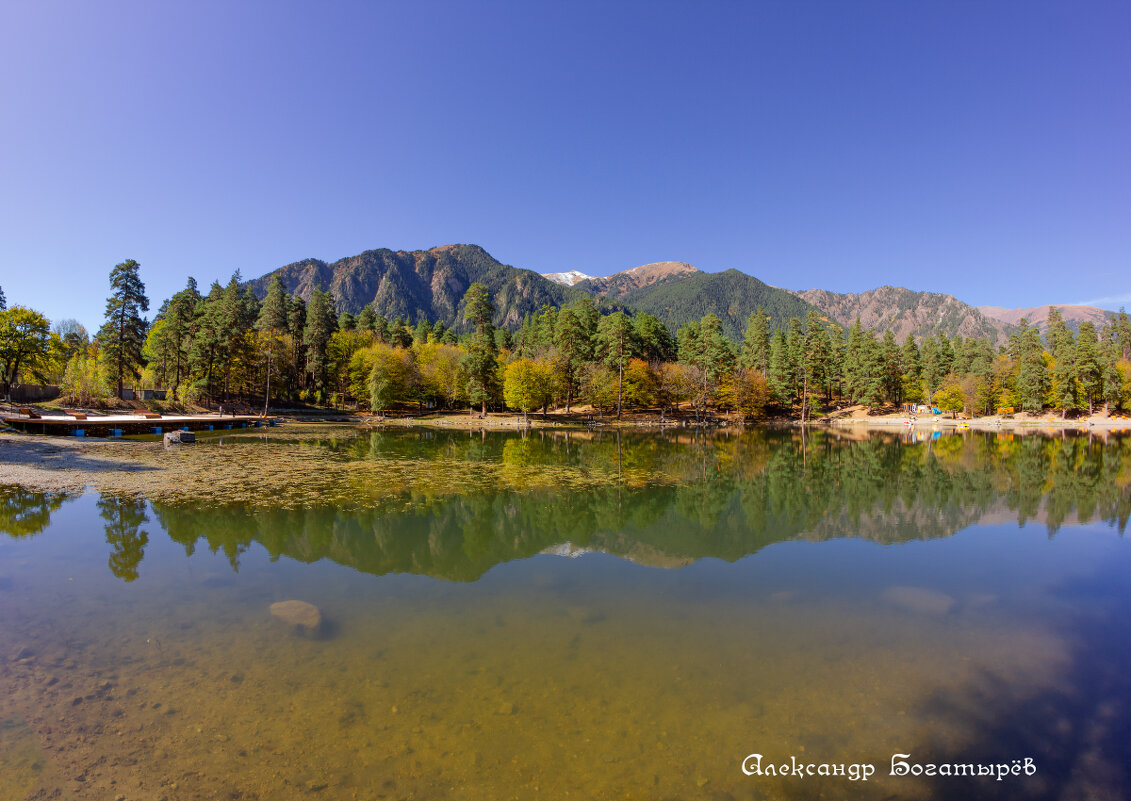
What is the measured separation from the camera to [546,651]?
7.52m

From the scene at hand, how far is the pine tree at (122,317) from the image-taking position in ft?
165

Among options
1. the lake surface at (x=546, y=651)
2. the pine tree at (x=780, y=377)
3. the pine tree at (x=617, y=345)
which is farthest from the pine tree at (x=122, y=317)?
the pine tree at (x=780, y=377)

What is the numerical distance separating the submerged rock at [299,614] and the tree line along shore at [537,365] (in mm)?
50595

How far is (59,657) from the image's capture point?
6.91m

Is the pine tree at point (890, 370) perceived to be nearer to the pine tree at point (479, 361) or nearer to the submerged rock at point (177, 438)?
the pine tree at point (479, 361)

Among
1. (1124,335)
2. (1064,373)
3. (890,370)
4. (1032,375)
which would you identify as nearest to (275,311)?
(890,370)

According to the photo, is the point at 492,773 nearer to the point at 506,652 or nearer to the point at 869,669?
the point at 506,652

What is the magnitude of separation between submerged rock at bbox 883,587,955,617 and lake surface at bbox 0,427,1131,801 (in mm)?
67

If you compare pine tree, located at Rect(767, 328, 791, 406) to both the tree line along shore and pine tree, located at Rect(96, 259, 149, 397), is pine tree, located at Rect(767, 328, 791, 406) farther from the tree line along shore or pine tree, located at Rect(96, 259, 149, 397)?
pine tree, located at Rect(96, 259, 149, 397)

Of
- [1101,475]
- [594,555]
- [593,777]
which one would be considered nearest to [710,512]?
[594,555]

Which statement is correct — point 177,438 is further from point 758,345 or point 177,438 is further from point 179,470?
point 758,345

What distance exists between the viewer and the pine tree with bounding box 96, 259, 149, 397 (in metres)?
50.3

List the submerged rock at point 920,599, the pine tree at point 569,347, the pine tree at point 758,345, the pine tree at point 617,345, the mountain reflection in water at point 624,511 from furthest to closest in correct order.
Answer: the pine tree at point 758,345 < the pine tree at point 569,347 < the pine tree at point 617,345 < the mountain reflection in water at point 624,511 < the submerged rock at point 920,599

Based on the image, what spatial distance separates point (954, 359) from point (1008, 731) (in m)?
104
